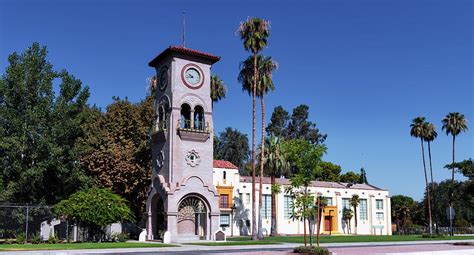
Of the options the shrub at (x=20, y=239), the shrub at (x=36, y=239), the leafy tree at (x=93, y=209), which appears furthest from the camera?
the leafy tree at (x=93, y=209)

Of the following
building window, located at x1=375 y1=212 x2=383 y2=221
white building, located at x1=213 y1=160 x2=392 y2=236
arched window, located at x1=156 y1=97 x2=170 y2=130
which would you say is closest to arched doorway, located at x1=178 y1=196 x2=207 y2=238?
arched window, located at x1=156 y1=97 x2=170 y2=130

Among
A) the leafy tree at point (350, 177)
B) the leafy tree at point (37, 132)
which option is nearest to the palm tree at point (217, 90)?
the leafy tree at point (37, 132)

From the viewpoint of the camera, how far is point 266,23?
47.8 m

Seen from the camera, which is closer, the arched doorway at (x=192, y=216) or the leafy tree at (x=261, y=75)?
the arched doorway at (x=192, y=216)

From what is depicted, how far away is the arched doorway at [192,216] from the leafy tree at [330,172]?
52.3m

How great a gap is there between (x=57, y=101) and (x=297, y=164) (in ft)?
81.9

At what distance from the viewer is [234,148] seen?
93.8 meters

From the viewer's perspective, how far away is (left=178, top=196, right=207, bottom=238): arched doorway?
40562mm

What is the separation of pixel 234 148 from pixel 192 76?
51.8 meters

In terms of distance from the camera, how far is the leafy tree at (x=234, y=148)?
9281cm

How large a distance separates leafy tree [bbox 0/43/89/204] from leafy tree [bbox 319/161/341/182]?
56.8 meters

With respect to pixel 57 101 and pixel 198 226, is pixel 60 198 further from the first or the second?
pixel 198 226

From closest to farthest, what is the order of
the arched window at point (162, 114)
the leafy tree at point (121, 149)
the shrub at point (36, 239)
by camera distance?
the shrub at point (36, 239), the arched window at point (162, 114), the leafy tree at point (121, 149)

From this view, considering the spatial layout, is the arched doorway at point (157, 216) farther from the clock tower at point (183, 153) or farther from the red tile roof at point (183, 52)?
the red tile roof at point (183, 52)
